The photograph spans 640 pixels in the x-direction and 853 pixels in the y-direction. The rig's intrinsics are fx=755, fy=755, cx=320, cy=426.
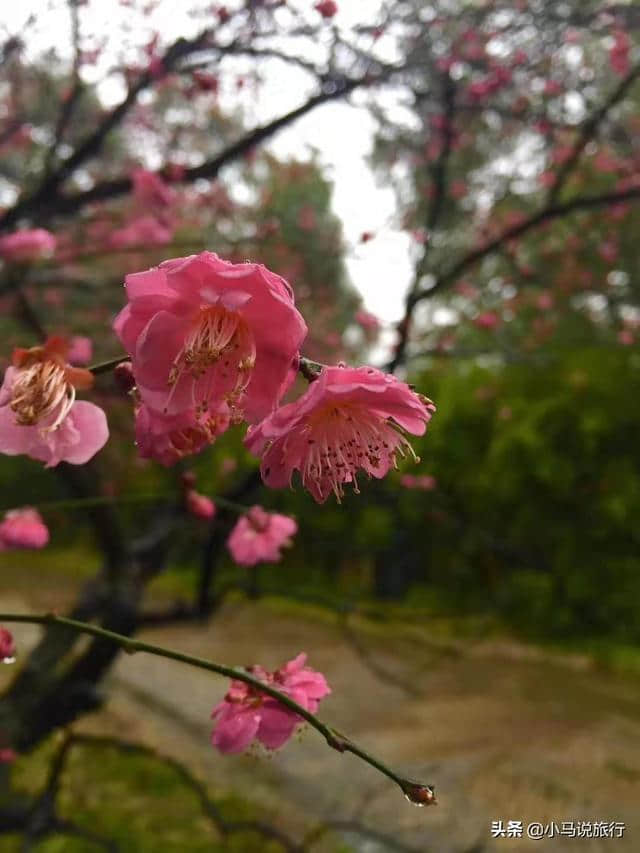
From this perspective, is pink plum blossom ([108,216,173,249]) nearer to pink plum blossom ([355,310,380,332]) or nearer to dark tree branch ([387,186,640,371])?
pink plum blossom ([355,310,380,332])

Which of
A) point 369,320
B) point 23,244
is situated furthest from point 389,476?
point 23,244

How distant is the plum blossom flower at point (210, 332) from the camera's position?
0.53m

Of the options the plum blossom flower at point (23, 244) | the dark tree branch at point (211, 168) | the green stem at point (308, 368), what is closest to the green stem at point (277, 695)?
the green stem at point (308, 368)

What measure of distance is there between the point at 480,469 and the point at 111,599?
456 centimetres

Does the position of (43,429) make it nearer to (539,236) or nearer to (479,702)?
(479,702)

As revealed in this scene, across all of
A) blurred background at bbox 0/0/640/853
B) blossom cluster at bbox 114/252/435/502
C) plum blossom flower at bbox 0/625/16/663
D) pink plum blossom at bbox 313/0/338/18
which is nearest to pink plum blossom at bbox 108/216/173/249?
blurred background at bbox 0/0/640/853

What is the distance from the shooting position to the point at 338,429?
66cm

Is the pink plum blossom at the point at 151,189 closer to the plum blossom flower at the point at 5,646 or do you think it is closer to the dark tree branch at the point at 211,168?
the dark tree branch at the point at 211,168

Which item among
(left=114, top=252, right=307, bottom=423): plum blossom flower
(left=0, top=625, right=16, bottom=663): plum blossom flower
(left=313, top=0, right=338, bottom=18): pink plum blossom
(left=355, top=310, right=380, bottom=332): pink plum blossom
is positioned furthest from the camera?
(left=355, top=310, right=380, bottom=332): pink plum blossom

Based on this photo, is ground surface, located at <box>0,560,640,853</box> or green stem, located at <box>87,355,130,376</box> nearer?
green stem, located at <box>87,355,130,376</box>

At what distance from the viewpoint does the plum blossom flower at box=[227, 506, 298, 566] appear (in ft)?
4.97

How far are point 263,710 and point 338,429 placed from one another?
13.7 inches

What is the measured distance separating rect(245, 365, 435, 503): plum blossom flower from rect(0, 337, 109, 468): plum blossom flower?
0.15m

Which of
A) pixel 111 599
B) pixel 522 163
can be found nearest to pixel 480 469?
pixel 522 163
